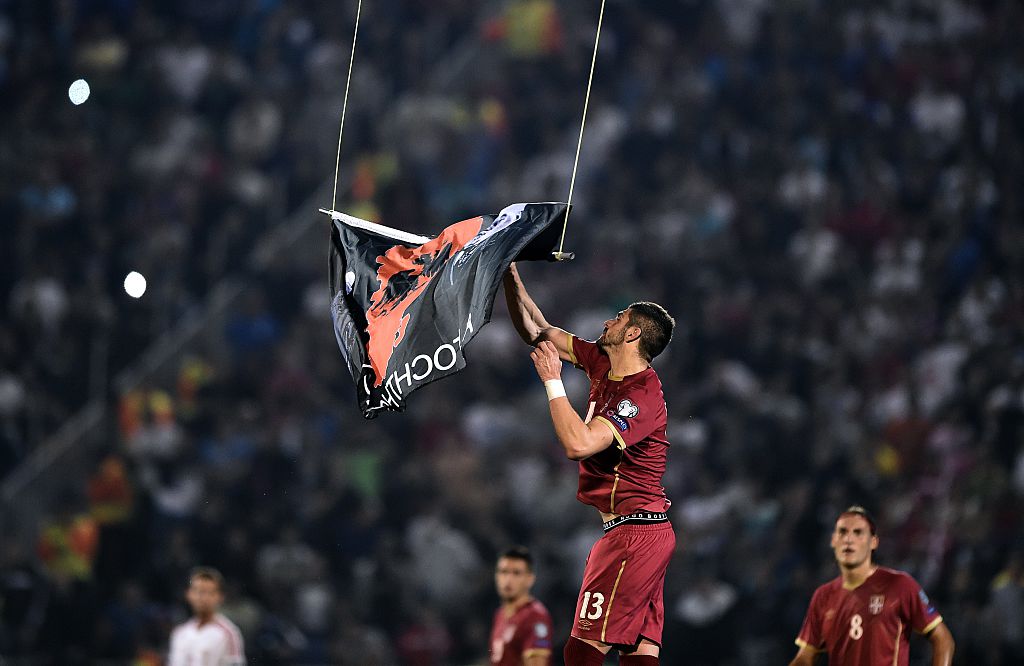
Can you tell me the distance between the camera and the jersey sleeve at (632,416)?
474cm

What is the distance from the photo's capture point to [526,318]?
529 centimetres

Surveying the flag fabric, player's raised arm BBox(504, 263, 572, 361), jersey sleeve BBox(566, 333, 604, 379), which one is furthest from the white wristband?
player's raised arm BBox(504, 263, 572, 361)

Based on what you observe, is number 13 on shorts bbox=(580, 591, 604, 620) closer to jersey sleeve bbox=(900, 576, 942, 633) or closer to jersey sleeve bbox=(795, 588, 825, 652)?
jersey sleeve bbox=(795, 588, 825, 652)

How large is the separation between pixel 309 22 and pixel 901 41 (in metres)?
5.99

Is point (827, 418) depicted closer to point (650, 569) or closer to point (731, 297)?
point (731, 297)

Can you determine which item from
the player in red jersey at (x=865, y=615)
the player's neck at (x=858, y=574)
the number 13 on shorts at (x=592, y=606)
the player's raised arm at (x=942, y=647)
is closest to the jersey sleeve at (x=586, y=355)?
the number 13 on shorts at (x=592, y=606)

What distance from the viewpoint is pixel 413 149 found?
12883mm

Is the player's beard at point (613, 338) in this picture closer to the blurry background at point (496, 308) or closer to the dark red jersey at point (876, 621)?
the dark red jersey at point (876, 621)

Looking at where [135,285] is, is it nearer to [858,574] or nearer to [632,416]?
[858,574]

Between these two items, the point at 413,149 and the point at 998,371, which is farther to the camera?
the point at 413,149

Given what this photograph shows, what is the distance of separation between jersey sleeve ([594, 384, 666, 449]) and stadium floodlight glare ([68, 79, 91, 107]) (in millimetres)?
9638

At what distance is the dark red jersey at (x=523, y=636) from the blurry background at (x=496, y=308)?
3275mm

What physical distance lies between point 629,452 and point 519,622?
231cm

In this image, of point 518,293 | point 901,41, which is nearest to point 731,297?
point 901,41
